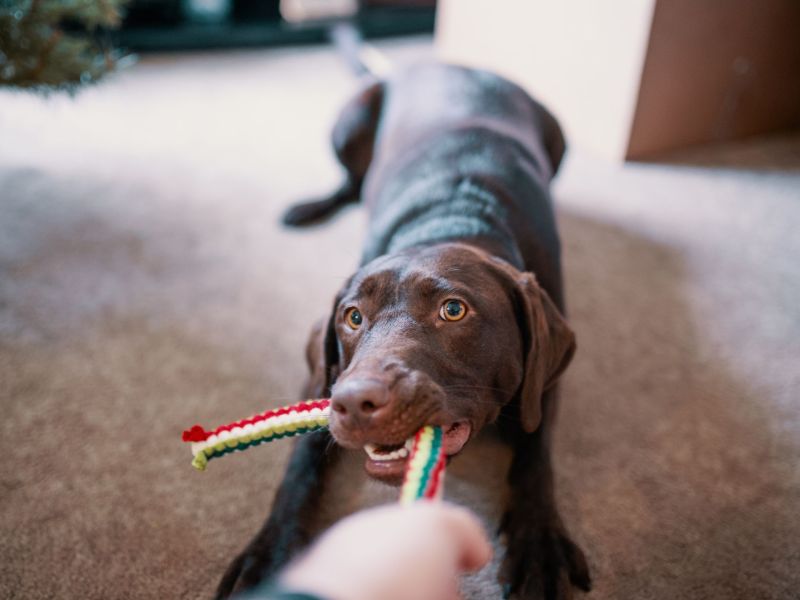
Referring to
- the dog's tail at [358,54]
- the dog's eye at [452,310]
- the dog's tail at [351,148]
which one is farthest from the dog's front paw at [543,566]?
the dog's tail at [358,54]

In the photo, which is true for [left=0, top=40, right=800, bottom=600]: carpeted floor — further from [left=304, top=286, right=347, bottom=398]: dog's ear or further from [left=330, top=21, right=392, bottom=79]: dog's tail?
[left=330, top=21, right=392, bottom=79]: dog's tail

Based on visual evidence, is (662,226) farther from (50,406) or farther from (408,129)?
(50,406)

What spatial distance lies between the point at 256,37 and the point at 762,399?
4282 mm

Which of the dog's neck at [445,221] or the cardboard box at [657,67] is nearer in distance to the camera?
the dog's neck at [445,221]

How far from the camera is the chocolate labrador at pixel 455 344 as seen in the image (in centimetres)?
120

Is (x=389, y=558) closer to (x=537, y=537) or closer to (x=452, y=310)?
(x=452, y=310)

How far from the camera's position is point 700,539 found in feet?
4.96

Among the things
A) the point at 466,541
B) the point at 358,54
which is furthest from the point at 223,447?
the point at 358,54

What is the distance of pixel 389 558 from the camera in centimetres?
62

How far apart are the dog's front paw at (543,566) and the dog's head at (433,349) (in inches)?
9.5

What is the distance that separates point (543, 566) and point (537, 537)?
0.06 metres

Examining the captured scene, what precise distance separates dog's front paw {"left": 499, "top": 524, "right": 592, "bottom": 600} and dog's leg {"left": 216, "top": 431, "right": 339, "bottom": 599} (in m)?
0.45

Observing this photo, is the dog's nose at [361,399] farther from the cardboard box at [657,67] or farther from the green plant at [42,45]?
the cardboard box at [657,67]

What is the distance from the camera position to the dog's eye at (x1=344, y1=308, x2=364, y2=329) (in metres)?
1.43
